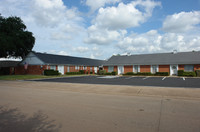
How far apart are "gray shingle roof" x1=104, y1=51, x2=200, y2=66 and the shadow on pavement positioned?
2936cm

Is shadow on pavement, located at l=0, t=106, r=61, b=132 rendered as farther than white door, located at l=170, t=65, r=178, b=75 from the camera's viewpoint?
No

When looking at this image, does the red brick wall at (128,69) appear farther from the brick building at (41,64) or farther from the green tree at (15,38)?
the green tree at (15,38)

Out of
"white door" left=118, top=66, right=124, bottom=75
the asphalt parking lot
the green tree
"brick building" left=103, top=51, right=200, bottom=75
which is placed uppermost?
the green tree

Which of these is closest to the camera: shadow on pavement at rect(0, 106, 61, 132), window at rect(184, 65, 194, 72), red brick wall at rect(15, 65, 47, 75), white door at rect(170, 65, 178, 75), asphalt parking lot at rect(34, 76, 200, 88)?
shadow on pavement at rect(0, 106, 61, 132)

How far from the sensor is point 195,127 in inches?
173

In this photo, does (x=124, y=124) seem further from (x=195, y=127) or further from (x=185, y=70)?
(x=185, y=70)

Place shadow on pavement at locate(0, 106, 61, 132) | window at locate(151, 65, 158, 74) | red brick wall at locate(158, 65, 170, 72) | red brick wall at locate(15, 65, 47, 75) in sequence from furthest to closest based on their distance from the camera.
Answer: red brick wall at locate(15, 65, 47, 75) → window at locate(151, 65, 158, 74) → red brick wall at locate(158, 65, 170, 72) → shadow on pavement at locate(0, 106, 61, 132)

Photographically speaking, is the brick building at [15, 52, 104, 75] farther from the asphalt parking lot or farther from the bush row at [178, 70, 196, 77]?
the bush row at [178, 70, 196, 77]

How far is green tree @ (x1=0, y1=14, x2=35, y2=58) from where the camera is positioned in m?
33.4

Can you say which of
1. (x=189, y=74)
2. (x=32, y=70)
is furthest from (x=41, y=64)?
(x=189, y=74)

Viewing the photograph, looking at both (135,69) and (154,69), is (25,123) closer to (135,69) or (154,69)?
(154,69)

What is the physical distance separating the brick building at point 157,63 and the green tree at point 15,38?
72.0 feet

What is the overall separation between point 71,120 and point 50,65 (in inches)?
1179

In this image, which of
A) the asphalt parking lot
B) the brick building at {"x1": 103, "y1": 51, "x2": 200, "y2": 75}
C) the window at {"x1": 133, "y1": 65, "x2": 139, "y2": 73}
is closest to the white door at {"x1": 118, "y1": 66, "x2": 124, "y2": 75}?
the brick building at {"x1": 103, "y1": 51, "x2": 200, "y2": 75}
